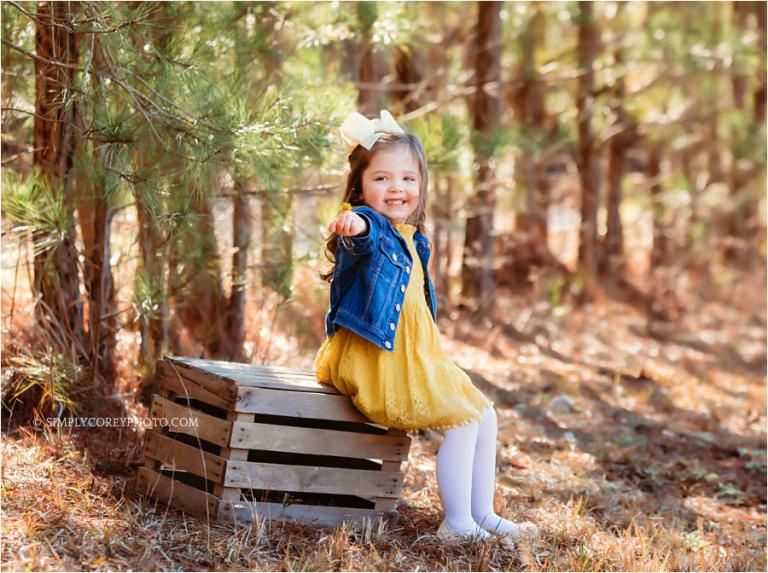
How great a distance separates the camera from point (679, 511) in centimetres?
404

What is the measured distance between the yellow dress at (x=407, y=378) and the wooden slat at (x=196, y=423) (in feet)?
1.34

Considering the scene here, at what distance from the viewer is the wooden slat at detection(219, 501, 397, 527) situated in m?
2.91

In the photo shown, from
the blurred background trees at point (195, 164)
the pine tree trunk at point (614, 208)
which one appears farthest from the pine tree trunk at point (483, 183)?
the pine tree trunk at point (614, 208)

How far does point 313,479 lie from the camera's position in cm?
303

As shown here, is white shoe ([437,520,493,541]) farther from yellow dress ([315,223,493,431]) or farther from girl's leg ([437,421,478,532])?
yellow dress ([315,223,493,431])

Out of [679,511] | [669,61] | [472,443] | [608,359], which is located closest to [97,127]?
[472,443]

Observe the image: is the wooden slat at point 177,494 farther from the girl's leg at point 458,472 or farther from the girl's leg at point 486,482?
the girl's leg at point 486,482

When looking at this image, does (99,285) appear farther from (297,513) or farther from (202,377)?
(297,513)

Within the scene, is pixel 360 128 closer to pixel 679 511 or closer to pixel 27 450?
pixel 27 450

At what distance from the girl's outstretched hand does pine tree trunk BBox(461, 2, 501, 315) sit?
13.0 feet

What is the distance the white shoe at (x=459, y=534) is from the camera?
9.87ft

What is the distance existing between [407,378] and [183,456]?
79 centimetres

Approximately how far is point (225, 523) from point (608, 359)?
5.13 meters

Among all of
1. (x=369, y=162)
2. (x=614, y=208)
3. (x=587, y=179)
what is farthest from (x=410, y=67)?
(x=369, y=162)
